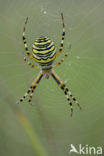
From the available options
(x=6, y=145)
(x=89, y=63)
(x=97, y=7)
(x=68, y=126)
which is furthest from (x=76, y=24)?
(x=6, y=145)

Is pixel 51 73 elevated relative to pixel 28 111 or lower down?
elevated

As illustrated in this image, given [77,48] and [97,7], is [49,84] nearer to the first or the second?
[77,48]

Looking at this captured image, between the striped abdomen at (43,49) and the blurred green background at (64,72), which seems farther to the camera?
the blurred green background at (64,72)
